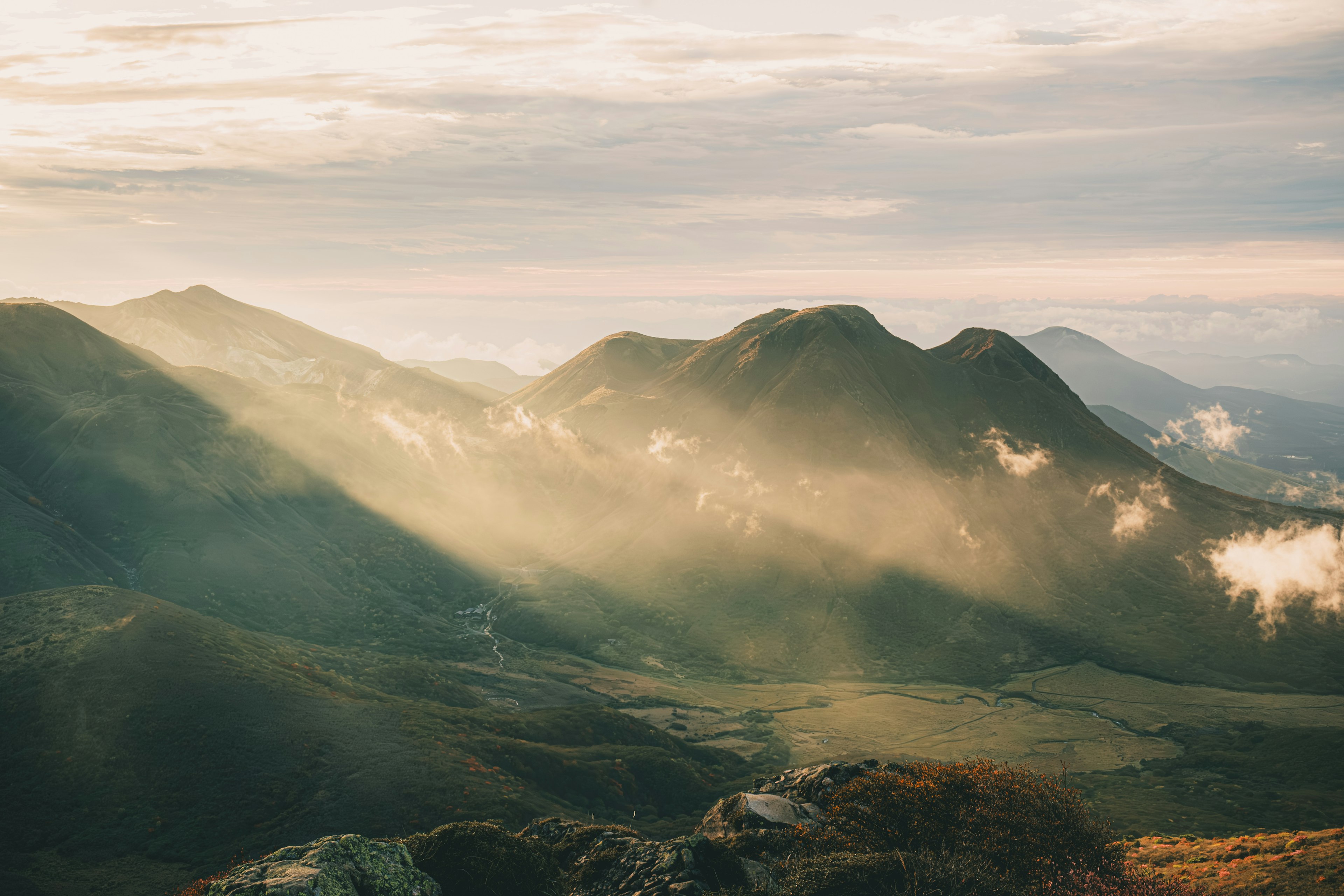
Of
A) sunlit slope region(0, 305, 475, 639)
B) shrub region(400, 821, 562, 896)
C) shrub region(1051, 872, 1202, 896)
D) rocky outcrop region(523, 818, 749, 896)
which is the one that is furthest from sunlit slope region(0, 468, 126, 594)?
shrub region(1051, 872, 1202, 896)

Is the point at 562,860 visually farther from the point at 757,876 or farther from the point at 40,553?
the point at 40,553

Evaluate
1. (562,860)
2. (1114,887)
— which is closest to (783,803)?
(562,860)

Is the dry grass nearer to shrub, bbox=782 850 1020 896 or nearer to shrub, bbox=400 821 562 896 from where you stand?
shrub, bbox=782 850 1020 896

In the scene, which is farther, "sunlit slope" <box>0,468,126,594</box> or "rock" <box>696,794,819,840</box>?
"sunlit slope" <box>0,468,126,594</box>

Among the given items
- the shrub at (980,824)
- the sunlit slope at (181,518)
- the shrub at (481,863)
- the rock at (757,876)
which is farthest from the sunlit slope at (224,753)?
the sunlit slope at (181,518)

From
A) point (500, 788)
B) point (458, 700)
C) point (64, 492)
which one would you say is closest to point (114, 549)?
point (64, 492)

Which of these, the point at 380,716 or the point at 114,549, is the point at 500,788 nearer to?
the point at 380,716
